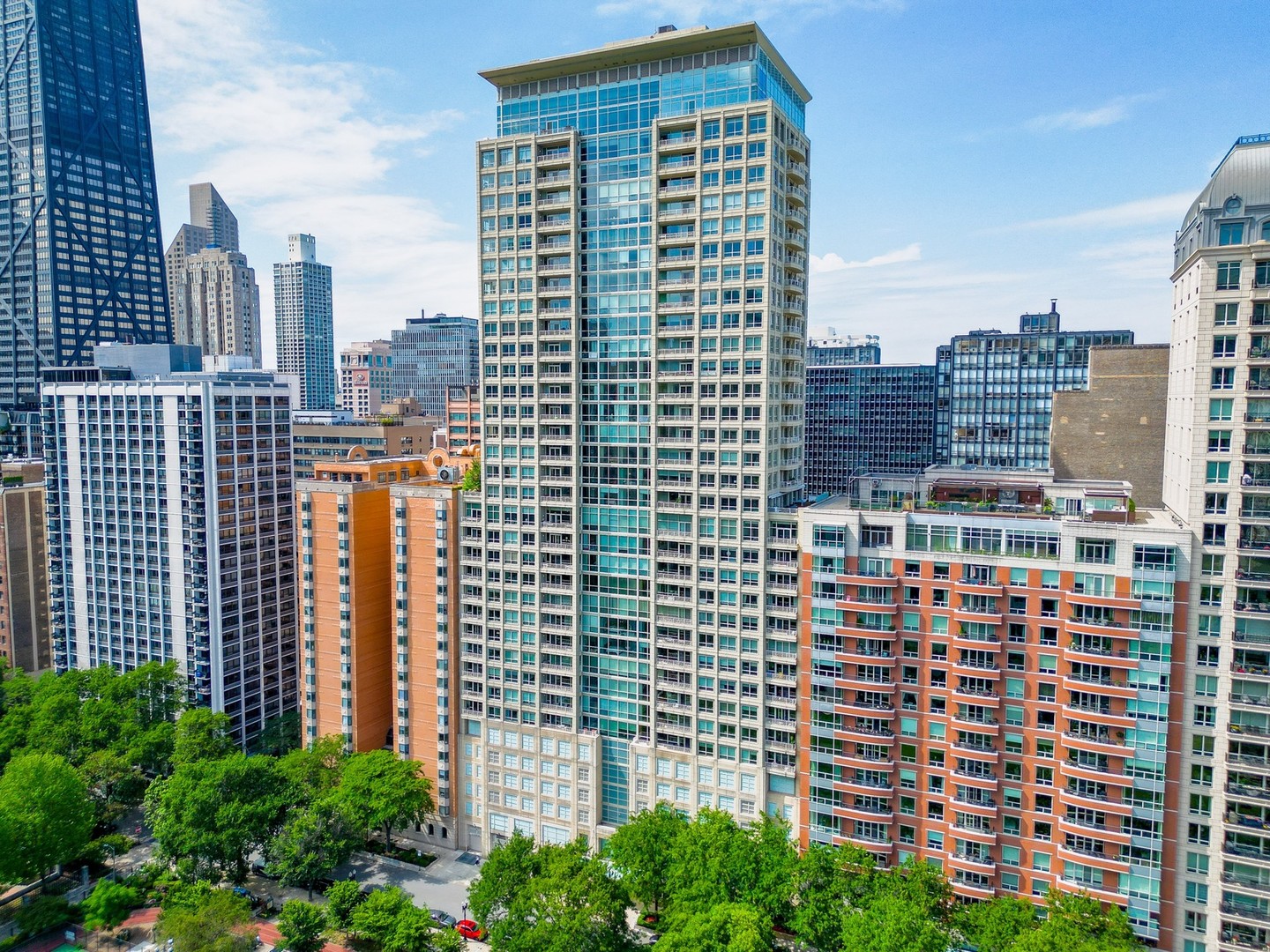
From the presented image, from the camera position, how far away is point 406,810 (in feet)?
336

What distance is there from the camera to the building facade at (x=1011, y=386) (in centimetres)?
17675

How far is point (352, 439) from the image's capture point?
17125cm

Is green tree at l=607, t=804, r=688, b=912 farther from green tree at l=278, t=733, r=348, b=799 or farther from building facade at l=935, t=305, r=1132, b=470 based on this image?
building facade at l=935, t=305, r=1132, b=470

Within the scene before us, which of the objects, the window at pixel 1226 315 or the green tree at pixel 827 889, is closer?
the window at pixel 1226 315

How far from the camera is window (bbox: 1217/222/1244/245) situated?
231 feet

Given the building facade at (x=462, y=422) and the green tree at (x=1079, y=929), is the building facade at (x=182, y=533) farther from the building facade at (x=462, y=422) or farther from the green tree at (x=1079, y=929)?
the green tree at (x=1079, y=929)

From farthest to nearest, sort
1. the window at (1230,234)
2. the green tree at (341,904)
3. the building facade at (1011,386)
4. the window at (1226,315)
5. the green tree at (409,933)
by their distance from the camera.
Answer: the building facade at (1011,386) < the green tree at (341,904) < the green tree at (409,933) < the window at (1226,315) < the window at (1230,234)

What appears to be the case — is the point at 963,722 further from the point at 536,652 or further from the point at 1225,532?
the point at 536,652

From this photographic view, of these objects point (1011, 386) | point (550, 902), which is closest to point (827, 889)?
point (550, 902)

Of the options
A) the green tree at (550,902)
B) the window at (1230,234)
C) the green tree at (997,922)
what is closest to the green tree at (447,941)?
the green tree at (550,902)

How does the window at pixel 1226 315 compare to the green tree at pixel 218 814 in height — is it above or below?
above

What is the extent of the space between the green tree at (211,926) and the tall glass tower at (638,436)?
33.4 metres

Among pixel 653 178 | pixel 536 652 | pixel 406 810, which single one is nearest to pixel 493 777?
pixel 406 810

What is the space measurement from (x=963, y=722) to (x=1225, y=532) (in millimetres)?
29823
